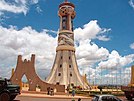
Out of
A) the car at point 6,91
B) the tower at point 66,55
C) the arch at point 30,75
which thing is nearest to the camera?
the car at point 6,91

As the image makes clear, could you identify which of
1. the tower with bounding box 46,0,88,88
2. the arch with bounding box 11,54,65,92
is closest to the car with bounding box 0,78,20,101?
the arch with bounding box 11,54,65,92

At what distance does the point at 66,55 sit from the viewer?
65.6 m

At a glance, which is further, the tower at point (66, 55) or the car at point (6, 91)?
the tower at point (66, 55)

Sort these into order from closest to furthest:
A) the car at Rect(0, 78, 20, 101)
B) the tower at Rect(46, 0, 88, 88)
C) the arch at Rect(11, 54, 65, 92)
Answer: the car at Rect(0, 78, 20, 101) < the arch at Rect(11, 54, 65, 92) < the tower at Rect(46, 0, 88, 88)

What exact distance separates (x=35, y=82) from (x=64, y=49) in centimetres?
2274

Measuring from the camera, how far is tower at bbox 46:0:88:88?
63281 millimetres

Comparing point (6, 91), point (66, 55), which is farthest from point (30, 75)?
point (6, 91)

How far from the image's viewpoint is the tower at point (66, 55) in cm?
6328

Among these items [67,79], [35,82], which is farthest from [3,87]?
[67,79]

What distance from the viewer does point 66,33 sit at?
217 feet

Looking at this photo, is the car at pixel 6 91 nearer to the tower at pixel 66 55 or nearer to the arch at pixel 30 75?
the arch at pixel 30 75

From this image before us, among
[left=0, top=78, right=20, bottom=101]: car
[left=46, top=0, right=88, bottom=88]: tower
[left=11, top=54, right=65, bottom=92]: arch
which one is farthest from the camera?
[left=46, top=0, right=88, bottom=88]: tower

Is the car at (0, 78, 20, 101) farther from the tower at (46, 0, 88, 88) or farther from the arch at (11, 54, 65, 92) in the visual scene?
the tower at (46, 0, 88, 88)

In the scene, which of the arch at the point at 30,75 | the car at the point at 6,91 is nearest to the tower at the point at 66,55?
the arch at the point at 30,75
